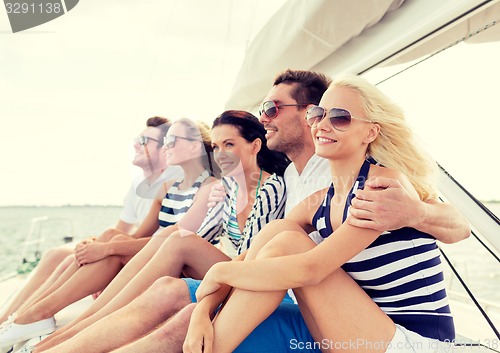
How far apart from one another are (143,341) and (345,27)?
4.41 feet

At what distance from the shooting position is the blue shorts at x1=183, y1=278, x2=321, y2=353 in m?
1.35

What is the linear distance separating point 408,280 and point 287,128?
1.00 meters

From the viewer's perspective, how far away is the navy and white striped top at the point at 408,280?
1.29 m

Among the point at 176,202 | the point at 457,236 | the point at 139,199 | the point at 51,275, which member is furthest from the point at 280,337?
the point at 139,199

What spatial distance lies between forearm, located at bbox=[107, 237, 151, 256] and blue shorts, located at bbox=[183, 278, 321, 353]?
3.76ft

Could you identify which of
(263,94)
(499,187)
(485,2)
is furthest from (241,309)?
(263,94)

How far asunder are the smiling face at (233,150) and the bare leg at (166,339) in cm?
97

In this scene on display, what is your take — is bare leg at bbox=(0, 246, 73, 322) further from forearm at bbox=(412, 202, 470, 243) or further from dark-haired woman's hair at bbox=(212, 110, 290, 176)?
forearm at bbox=(412, 202, 470, 243)

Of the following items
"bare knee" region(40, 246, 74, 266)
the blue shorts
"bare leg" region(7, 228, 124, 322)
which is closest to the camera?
the blue shorts

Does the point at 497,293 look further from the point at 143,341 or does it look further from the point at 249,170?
the point at 143,341

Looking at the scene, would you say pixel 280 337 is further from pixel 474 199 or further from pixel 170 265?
pixel 474 199

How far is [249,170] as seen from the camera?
229cm

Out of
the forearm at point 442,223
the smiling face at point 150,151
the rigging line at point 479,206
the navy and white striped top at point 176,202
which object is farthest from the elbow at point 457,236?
the smiling face at point 150,151

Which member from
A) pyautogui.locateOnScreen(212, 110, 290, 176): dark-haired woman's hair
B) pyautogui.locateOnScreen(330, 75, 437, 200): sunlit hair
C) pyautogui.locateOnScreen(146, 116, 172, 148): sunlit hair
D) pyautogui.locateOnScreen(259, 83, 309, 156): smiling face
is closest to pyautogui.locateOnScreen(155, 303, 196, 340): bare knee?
pyautogui.locateOnScreen(330, 75, 437, 200): sunlit hair
